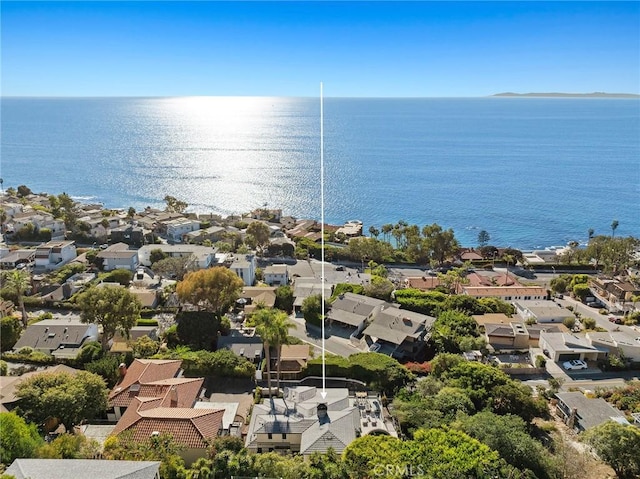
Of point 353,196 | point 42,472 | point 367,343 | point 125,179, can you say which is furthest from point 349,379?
point 125,179

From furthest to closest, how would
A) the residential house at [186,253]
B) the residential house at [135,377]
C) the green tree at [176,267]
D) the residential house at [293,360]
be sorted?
1. the residential house at [186,253]
2. the green tree at [176,267]
3. the residential house at [293,360]
4. the residential house at [135,377]

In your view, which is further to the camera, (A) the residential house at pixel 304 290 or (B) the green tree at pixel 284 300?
(B) the green tree at pixel 284 300

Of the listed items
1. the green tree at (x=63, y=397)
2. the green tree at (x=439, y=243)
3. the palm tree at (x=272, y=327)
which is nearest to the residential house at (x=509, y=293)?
the green tree at (x=439, y=243)

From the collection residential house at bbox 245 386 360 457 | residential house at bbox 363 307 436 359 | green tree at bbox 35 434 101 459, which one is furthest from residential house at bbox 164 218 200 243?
green tree at bbox 35 434 101 459

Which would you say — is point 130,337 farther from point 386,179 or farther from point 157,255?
point 386,179

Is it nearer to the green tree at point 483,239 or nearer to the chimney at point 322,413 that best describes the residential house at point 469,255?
the green tree at point 483,239

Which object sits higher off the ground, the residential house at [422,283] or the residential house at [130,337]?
the residential house at [130,337]

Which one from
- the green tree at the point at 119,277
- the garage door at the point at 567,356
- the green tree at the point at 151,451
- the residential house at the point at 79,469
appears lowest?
the garage door at the point at 567,356
